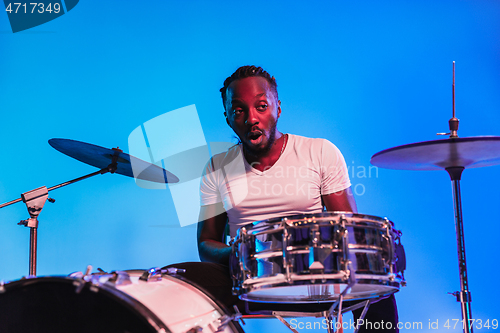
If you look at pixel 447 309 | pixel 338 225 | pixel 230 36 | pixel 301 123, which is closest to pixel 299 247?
pixel 338 225

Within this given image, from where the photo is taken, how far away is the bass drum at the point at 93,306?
84cm

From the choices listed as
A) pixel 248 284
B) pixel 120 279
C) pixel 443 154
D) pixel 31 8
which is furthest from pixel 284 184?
pixel 31 8

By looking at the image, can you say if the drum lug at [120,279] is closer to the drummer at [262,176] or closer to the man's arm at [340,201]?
the drummer at [262,176]

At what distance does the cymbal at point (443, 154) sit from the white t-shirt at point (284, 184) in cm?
27

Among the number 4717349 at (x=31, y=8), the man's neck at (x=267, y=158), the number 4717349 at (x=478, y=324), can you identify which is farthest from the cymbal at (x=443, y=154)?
the number 4717349 at (x=31, y=8)

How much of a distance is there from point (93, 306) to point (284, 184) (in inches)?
39.3

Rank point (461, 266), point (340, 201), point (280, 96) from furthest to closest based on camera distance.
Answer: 1. point (280, 96)
2. point (461, 266)
3. point (340, 201)

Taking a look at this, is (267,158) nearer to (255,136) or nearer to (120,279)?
(255,136)

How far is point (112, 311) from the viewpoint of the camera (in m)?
0.86

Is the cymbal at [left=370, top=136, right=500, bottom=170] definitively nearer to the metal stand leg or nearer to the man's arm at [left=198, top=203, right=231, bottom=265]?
the metal stand leg

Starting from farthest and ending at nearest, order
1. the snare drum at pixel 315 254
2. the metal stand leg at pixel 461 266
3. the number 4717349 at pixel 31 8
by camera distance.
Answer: the number 4717349 at pixel 31 8, the metal stand leg at pixel 461 266, the snare drum at pixel 315 254

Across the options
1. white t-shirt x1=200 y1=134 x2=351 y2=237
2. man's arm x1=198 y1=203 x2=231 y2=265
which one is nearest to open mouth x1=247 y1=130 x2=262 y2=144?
white t-shirt x1=200 y1=134 x2=351 y2=237

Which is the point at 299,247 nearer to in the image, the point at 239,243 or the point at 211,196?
the point at 239,243

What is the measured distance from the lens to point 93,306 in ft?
2.87
